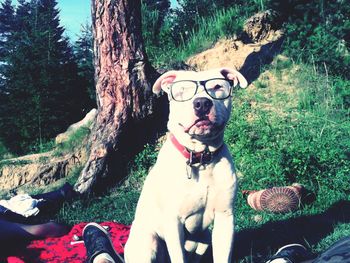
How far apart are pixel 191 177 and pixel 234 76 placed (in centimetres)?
79

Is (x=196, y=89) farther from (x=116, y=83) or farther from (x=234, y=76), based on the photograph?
(x=116, y=83)

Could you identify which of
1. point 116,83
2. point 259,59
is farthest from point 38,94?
point 259,59

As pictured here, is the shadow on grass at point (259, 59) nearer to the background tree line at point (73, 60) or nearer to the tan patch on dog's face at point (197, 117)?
the background tree line at point (73, 60)

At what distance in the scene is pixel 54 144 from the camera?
335 inches

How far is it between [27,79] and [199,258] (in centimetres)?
668

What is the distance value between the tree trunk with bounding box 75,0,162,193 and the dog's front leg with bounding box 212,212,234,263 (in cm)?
358

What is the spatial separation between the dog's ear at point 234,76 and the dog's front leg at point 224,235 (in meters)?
0.91

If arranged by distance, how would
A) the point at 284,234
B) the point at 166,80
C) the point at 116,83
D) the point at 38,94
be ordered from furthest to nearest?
the point at 38,94 → the point at 116,83 → the point at 284,234 → the point at 166,80

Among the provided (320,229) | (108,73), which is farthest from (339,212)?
(108,73)

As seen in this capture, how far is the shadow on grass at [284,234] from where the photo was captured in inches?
152

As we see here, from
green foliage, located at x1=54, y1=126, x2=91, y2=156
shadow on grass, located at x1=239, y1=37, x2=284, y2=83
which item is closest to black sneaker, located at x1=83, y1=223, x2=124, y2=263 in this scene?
green foliage, located at x1=54, y1=126, x2=91, y2=156

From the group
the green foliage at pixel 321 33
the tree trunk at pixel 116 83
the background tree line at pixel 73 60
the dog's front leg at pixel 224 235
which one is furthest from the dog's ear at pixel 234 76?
the green foliage at pixel 321 33

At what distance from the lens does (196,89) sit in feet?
9.09

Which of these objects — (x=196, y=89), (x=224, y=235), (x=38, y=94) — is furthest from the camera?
(x=38, y=94)
